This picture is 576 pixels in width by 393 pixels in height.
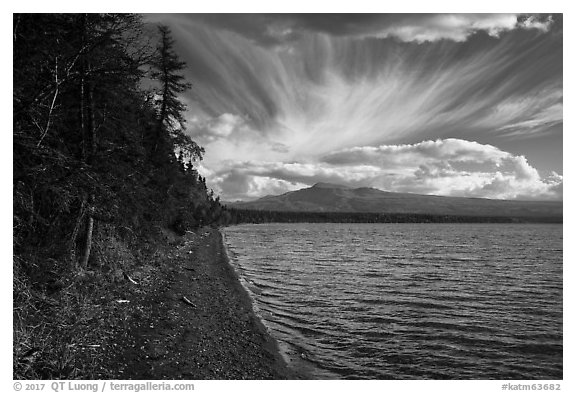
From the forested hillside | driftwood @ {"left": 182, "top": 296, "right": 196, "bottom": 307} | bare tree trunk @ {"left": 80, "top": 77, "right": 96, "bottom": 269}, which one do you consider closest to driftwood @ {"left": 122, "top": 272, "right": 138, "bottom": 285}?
the forested hillside

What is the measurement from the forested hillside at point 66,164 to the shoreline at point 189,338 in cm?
140

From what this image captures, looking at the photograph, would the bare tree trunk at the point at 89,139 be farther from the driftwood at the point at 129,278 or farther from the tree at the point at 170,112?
the tree at the point at 170,112

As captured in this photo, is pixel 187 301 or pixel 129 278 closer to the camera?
pixel 129 278

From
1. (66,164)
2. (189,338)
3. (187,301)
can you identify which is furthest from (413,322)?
(66,164)

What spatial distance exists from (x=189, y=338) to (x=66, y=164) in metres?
6.32

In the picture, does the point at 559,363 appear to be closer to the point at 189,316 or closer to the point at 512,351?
the point at 512,351

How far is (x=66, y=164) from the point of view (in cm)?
752

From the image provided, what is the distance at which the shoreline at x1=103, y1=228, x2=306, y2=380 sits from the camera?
336 inches

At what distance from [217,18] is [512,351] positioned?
14699mm

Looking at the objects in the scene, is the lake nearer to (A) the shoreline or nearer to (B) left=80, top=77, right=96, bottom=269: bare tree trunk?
(A) the shoreline

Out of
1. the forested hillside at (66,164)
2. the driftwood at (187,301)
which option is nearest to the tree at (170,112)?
the forested hillside at (66,164)

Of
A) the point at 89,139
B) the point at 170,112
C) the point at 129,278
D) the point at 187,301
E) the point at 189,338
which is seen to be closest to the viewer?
the point at 189,338

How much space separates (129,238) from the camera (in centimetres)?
1742

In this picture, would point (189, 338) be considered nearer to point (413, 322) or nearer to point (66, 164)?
point (66, 164)
